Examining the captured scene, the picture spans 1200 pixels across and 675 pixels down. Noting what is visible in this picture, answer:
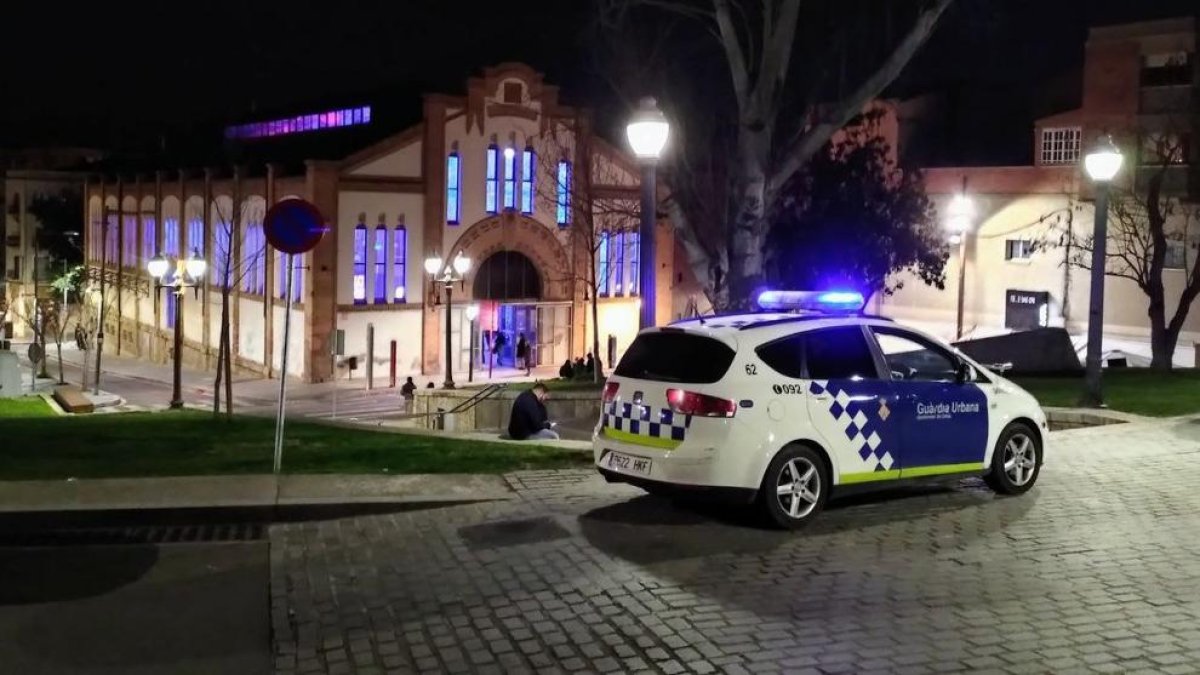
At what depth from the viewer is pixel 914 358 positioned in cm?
941

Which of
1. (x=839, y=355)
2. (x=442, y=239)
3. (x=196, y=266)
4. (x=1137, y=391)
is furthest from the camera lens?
(x=442, y=239)

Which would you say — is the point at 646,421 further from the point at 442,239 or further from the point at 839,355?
the point at 442,239

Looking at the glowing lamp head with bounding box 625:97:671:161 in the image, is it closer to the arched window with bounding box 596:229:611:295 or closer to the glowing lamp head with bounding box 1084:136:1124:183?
the glowing lamp head with bounding box 1084:136:1124:183

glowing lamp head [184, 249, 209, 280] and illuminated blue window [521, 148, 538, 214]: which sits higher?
illuminated blue window [521, 148, 538, 214]

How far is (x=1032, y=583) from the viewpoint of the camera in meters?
7.26

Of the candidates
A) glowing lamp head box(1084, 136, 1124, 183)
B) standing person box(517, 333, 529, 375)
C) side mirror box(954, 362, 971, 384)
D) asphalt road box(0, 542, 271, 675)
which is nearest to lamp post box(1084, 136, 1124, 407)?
glowing lamp head box(1084, 136, 1124, 183)

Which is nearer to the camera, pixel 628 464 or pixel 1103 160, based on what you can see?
pixel 628 464

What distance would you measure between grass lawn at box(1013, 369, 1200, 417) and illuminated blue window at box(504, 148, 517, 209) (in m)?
24.3

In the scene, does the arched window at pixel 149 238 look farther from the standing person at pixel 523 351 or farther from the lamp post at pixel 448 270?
the standing person at pixel 523 351

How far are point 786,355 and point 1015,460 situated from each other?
2559 millimetres

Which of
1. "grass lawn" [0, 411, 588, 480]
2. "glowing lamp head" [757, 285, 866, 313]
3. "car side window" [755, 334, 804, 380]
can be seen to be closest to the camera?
"car side window" [755, 334, 804, 380]

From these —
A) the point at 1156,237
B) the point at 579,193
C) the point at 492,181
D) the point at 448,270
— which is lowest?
the point at 448,270

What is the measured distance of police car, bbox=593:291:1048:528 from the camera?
27.0ft

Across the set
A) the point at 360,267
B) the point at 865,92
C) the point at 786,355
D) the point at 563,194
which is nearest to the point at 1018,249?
the point at 563,194
